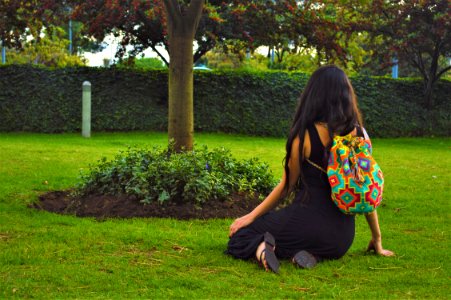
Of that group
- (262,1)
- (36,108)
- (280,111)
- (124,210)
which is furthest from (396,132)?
(124,210)

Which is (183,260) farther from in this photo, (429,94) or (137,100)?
(429,94)

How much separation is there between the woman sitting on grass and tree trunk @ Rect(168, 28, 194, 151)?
9.21 ft

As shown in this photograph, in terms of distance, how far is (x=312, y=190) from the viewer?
5125 millimetres

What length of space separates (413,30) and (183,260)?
16882 mm

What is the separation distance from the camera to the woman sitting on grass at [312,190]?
503cm

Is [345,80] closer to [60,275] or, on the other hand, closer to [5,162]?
[60,275]

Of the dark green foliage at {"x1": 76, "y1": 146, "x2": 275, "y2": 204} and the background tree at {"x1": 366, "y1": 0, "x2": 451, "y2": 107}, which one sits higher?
the background tree at {"x1": 366, "y1": 0, "x2": 451, "y2": 107}

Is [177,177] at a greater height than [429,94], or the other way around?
[429,94]

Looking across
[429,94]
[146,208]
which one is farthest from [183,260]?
[429,94]

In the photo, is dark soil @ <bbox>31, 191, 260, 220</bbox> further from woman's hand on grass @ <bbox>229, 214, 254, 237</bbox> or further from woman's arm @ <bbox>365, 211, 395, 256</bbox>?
woman's arm @ <bbox>365, 211, 395, 256</bbox>

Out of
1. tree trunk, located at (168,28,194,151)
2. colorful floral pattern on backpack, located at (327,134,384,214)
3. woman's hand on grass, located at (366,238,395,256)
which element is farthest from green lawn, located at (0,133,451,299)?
tree trunk, located at (168,28,194,151)

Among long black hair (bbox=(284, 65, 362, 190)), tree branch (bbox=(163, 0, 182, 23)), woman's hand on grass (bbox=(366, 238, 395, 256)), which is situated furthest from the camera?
tree branch (bbox=(163, 0, 182, 23))

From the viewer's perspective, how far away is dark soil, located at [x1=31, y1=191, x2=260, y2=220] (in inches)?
270

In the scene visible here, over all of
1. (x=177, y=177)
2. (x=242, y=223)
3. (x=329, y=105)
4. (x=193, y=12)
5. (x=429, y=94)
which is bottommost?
(x=242, y=223)
